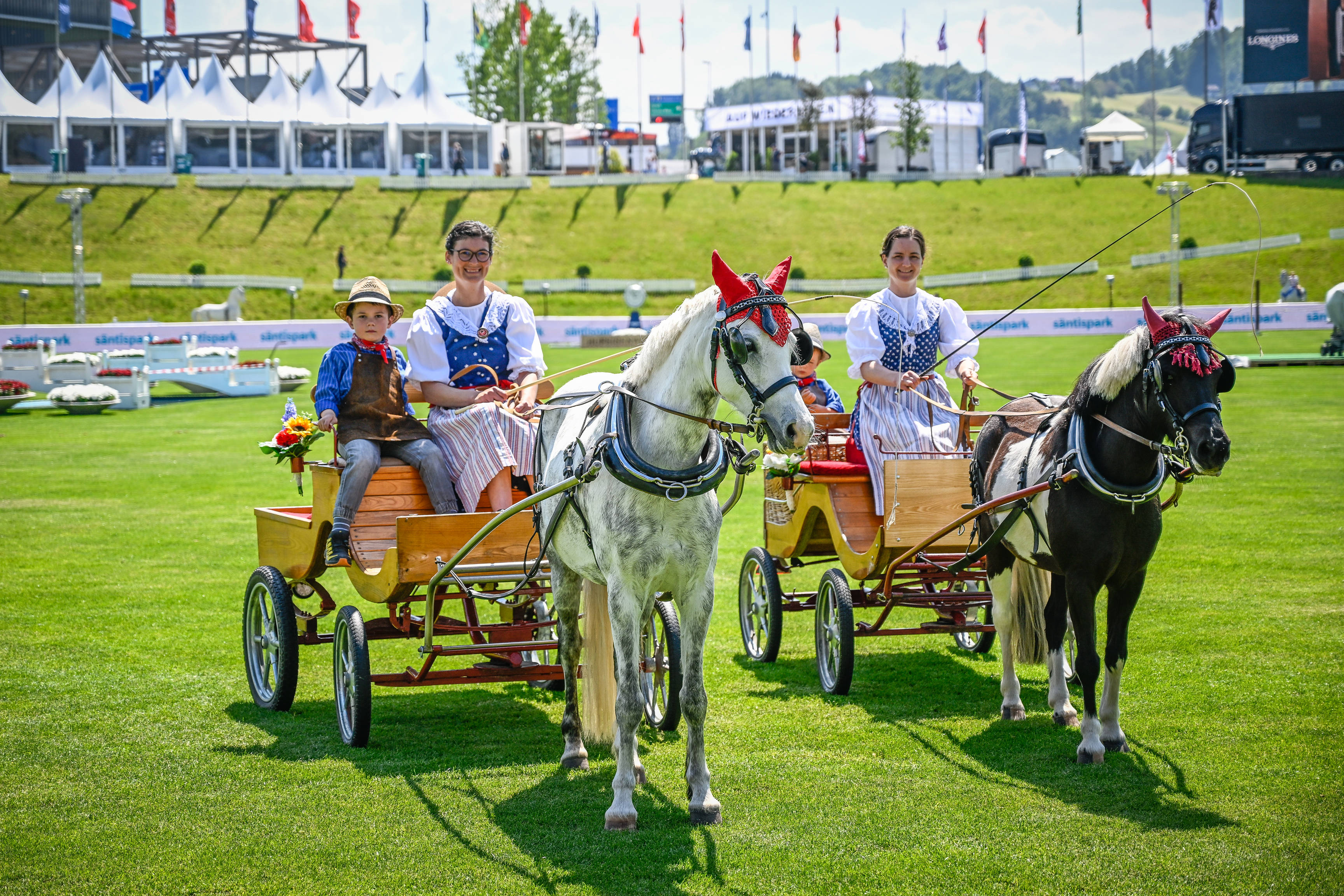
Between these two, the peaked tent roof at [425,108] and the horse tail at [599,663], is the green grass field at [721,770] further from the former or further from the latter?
the peaked tent roof at [425,108]

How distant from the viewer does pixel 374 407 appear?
6188mm

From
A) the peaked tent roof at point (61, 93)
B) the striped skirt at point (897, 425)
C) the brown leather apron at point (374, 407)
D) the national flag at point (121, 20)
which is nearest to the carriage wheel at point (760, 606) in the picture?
the striped skirt at point (897, 425)

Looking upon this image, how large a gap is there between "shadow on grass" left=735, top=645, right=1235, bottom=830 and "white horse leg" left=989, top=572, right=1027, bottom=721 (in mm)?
71

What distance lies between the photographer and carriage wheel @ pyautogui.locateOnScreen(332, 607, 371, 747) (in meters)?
5.59

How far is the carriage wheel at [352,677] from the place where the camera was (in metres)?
5.59

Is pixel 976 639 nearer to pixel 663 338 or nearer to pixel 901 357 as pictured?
pixel 901 357

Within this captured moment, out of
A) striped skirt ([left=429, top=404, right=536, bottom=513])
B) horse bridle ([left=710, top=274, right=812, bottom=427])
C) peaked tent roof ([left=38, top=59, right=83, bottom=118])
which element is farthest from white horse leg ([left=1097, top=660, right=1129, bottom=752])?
peaked tent roof ([left=38, top=59, right=83, bottom=118])

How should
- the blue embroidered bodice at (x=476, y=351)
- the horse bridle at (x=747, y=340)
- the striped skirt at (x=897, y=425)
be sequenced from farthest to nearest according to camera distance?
the striped skirt at (x=897, y=425) < the blue embroidered bodice at (x=476, y=351) < the horse bridle at (x=747, y=340)

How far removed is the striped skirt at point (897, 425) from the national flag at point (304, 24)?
195ft

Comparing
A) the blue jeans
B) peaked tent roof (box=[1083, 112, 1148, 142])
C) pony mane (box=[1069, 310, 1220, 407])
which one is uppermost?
peaked tent roof (box=[1083, 112, 1148, 142])

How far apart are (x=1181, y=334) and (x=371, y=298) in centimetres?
398

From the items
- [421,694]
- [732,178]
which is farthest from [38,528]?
[732,178]

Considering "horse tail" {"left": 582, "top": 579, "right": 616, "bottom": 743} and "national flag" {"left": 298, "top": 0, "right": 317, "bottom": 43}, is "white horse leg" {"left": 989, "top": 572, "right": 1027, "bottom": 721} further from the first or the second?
"national flag" {"left": 298, "top": 0, "right": 317, "bottom": 43}

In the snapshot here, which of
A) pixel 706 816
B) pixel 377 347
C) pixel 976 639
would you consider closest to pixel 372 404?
pixel 377 347
